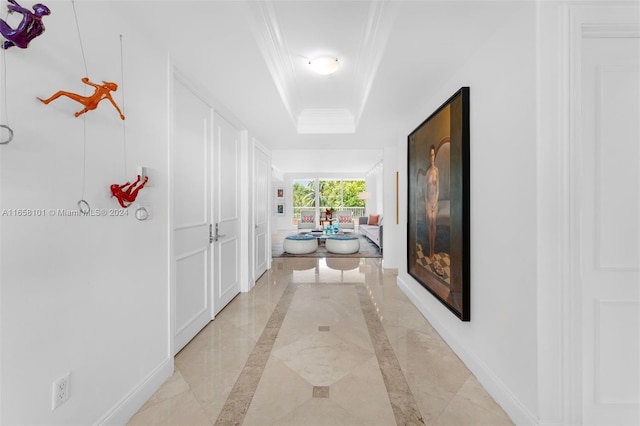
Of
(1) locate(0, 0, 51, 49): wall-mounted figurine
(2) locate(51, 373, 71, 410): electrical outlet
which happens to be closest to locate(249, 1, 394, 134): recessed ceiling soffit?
(1) locate(0, 0, 51, 49): wall-mounted figurine

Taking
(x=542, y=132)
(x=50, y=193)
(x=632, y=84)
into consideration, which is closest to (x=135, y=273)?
(x=50, y=193)

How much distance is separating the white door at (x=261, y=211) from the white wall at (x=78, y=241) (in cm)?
260

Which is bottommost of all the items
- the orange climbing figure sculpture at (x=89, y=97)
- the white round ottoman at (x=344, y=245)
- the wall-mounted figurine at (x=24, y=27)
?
the white round ottoman at (x=344, y=245)

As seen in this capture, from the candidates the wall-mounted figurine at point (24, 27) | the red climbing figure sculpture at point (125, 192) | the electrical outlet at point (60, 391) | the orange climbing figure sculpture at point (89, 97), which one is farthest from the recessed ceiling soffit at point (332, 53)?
the electrical outlet at point (60, 391)

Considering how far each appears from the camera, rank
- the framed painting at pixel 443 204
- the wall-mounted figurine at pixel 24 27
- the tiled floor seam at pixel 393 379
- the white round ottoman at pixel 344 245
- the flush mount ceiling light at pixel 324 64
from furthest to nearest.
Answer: the white round ottoman at pixel 344 245 < the flush mount ceiling light at pixel 324 64 < the framed painting at pixel 443 204 < the tiled floor seam at pixel 393 379 < the wall-mounted figurine at pixel 24 27

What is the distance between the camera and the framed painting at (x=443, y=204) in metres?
2.07

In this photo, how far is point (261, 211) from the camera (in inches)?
193

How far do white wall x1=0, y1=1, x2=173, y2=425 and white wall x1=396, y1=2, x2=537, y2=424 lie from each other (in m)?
2.25

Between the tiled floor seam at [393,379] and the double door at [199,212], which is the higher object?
the double door at [199,212]

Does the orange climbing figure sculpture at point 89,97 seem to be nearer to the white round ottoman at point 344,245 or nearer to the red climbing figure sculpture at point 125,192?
the red climbing figure sculpture at point 125,192

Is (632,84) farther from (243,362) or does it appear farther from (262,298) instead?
(262,298)

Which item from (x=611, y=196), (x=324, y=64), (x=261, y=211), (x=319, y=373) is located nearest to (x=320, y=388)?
(x=319, y=373)

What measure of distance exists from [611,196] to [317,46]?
8.15 ft

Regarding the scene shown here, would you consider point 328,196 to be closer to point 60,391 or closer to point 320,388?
point 320,388
